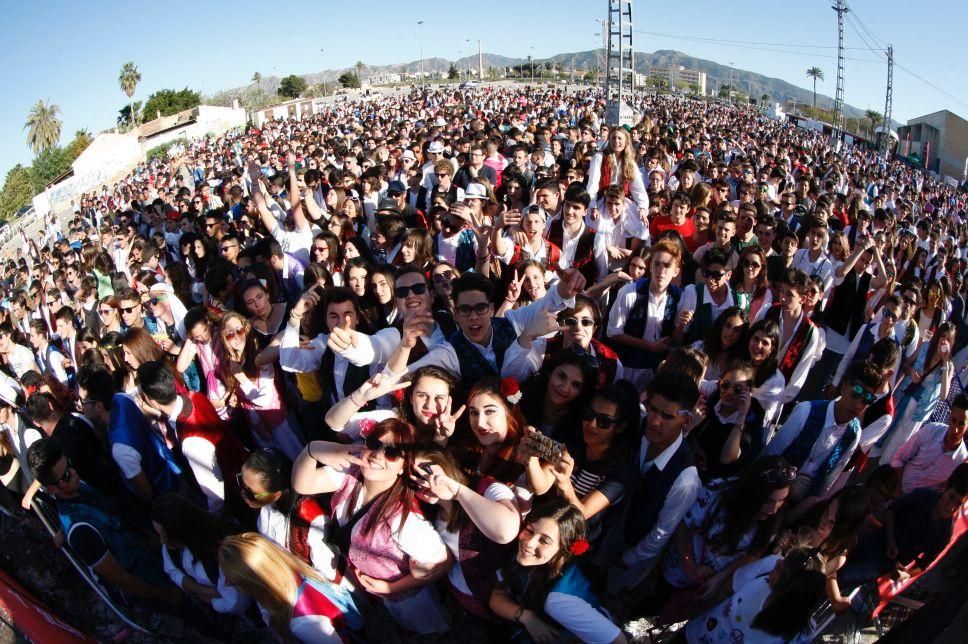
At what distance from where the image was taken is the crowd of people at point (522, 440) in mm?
2195

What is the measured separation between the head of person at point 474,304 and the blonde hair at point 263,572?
56.4 inches

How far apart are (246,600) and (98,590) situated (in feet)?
3.36

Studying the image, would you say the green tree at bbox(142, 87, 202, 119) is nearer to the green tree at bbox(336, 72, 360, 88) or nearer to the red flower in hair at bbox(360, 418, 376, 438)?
the green tree at bbox(336, 72, 360, 88)

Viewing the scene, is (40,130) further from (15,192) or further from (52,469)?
(52,469)

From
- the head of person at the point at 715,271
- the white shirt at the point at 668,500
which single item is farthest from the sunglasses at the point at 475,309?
the head of person at the point at 715,271

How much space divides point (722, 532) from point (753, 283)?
6.75 ft

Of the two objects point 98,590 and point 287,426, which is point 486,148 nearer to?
point 287,426

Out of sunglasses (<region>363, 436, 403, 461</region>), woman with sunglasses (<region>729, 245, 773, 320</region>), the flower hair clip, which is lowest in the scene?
sunglasses (<region>363, 436, 403, 461</region>)

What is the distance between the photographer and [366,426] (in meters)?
2.58

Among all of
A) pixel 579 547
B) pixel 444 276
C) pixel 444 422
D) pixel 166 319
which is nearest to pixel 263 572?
pixel 444 422

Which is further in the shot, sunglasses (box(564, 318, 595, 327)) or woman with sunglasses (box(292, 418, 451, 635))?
sunglasses (box(564, 318, 595, 327))

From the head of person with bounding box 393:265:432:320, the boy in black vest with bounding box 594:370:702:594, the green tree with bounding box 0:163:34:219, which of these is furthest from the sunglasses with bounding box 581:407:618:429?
the green tree with bounding box 0:163:34:219

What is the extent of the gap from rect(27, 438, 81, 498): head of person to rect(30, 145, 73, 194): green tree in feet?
211

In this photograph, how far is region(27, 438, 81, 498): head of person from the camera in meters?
2.56
